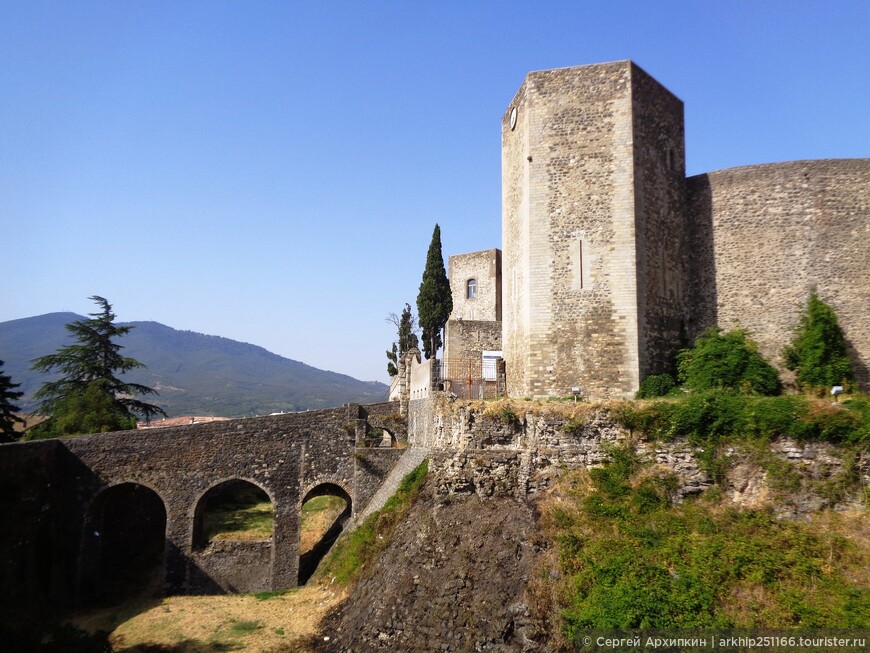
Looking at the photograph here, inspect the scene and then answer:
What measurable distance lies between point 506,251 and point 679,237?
17.8 ft

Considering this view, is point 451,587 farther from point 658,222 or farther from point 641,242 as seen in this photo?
point 658,222

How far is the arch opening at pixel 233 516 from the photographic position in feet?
64.1

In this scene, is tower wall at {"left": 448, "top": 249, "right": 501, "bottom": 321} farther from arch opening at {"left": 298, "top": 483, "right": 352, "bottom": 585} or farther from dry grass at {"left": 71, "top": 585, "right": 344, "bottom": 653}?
dry grass at {"left": 71, "top": 585, "right": 344, "bottom": 653}

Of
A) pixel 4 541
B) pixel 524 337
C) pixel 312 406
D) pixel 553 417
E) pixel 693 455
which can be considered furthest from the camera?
pixel 312 406

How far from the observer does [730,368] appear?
52.4 ft

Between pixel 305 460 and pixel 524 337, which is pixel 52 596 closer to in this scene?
pixel 305 460

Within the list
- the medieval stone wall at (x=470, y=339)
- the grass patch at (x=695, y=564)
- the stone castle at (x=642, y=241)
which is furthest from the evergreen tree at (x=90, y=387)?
the grass patch at (x=695, y=564)

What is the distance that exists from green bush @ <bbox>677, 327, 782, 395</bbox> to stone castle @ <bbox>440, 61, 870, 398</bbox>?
3.31ft

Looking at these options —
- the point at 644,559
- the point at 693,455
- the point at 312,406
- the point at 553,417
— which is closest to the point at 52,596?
the point at 553,417

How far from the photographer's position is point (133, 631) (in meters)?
15.8

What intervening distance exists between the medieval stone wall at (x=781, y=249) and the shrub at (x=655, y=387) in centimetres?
287

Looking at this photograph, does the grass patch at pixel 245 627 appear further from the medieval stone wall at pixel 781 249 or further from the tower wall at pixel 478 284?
the tower wall at pixel 478 284

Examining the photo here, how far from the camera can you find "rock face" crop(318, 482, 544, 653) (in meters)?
11.7

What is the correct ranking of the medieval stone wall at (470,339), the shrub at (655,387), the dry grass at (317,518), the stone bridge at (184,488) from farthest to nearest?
the medieval stone wall at (470,339), the dry grass at (317,518), the stone bridge at (184,488), the shrub at (655,387)
